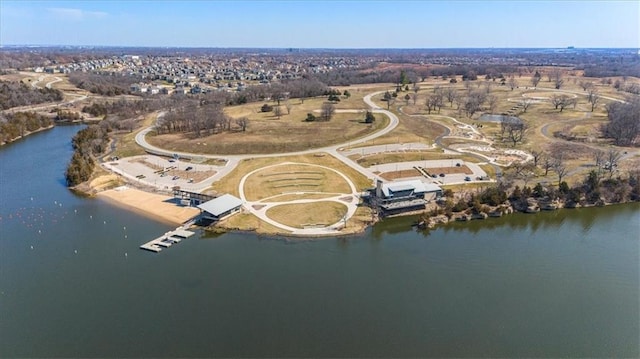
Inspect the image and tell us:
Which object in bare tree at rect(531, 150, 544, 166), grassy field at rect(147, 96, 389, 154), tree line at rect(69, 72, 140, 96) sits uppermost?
tree line at rect(69, 72, 140, 96)

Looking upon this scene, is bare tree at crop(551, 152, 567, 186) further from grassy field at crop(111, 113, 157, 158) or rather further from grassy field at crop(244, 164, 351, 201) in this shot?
grassy field at crop(111, 113, 157, 158)

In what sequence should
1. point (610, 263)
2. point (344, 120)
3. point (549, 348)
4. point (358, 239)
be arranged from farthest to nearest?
point (344, 120)
point (358, 239)
point (610, 263)
point (549, 348)

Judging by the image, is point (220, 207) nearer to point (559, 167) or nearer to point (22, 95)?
point (559, 167)

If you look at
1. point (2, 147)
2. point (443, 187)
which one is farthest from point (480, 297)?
point (2, 147)

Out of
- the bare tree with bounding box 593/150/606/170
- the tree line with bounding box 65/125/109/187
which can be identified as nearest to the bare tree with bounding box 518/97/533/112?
the bare tree with bounding box 593/150/606/170

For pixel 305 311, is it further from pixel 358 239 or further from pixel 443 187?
pixel 443 187

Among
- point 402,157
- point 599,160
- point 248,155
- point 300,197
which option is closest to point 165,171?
point 248,155

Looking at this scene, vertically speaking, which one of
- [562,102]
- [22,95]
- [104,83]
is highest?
[104,83]
